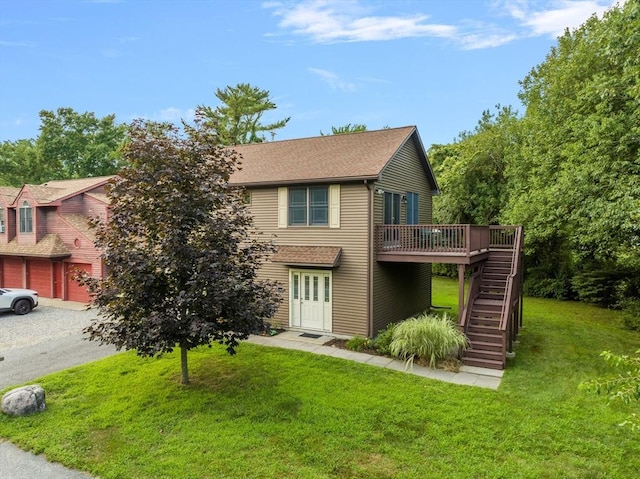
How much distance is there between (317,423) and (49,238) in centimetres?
1855

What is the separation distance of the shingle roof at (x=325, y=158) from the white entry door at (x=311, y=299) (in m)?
3.21

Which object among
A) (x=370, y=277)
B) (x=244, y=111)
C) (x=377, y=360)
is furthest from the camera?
(x=244, y=111)

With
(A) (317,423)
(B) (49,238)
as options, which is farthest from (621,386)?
(B) (49,238)

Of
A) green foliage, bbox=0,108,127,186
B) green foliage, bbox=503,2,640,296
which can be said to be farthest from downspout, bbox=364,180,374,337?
green foliage, bbox=0,108,127,186

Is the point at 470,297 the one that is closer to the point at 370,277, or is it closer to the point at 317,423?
the point at 370,277

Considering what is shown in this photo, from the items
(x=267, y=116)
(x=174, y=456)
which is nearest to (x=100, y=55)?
(x=267, y=116)

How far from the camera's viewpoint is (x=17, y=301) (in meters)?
15.9

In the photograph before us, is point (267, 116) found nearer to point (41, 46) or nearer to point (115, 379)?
point (41, 46)

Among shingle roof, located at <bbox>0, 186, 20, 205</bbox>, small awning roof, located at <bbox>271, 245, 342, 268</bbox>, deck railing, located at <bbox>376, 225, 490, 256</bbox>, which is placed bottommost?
small awning roof, located at <bbox>271, 245, 342, 268</bbox>

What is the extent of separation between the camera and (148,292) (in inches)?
294

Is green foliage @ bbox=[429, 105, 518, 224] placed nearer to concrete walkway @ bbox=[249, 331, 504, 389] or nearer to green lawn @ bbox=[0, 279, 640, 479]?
green lawn @ bbox=[0, 279, 640, 479]

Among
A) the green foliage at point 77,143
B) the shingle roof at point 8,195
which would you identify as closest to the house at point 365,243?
the shingle roof at point 8,195

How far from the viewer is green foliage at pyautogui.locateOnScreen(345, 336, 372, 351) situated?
11.3 meters

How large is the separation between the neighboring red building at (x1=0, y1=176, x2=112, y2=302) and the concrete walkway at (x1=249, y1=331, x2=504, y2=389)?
10.6 meters
